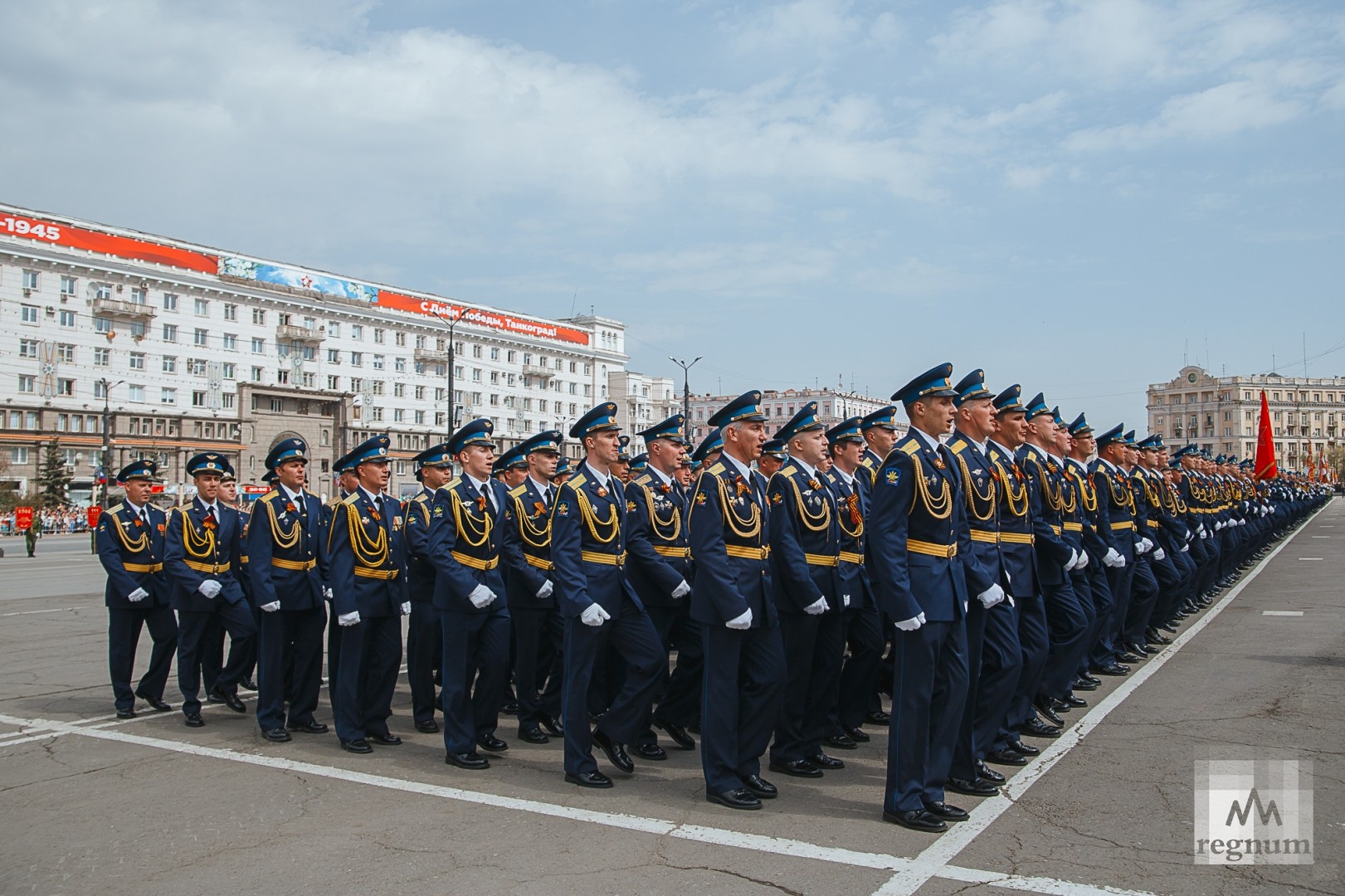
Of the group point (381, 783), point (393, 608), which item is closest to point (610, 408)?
point (393, 608)

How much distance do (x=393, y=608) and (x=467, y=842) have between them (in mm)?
2806

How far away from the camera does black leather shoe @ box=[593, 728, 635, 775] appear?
21.2 feet

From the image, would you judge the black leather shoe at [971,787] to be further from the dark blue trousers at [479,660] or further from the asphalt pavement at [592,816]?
the dark blue trousers at [479,660]

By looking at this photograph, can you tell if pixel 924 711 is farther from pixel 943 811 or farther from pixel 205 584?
pixel 205 584

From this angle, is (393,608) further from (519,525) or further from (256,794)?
(256,794)

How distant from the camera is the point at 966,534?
582 centimetres

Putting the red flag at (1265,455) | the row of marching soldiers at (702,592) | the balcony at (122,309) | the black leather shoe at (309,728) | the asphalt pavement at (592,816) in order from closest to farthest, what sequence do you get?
the asphalt pavement at (592,816)
the row of marching soldiers at (702,592)
the black leather shoe at (309,728)
the red flag at (1265,455)
the balcony at (122,309)

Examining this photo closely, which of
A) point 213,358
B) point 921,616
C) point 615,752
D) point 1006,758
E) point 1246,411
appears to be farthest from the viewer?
point 1246,411

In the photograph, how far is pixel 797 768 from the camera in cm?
639

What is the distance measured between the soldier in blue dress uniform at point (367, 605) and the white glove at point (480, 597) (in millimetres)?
1050

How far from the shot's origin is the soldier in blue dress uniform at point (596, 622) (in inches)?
245

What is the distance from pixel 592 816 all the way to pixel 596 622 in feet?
3.65

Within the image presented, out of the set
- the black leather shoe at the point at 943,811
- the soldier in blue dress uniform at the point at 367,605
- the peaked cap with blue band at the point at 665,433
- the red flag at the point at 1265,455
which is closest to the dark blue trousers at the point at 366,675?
the soldier in blue dress uniform at the point at 367,605
